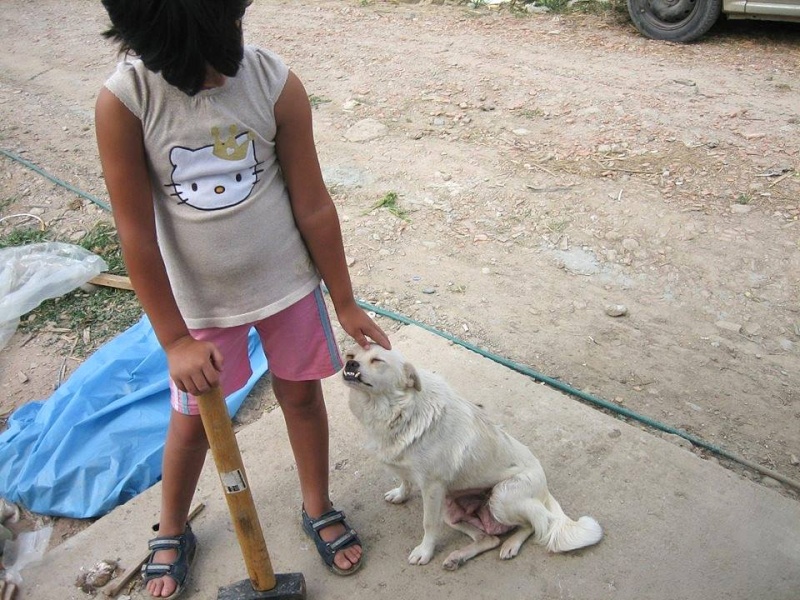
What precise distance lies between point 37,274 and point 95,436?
4.78ft

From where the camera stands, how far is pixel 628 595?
6.98ft

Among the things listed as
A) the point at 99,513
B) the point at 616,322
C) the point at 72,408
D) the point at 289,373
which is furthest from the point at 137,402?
Result: the point at 616,322

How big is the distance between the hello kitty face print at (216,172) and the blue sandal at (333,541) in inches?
44.7

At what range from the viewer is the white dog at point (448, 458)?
216 centimetres

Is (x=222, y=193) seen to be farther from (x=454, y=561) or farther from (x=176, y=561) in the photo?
(x=454, y=561)

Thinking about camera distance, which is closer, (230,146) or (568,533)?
(230,146)

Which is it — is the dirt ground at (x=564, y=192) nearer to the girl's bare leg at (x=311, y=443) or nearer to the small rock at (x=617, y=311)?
the small rock at (x=617, y=311)

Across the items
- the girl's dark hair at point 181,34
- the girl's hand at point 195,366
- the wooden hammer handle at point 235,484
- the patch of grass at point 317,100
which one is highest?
the girl's dark hair at point 181,34

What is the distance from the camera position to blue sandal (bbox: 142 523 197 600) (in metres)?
2.21

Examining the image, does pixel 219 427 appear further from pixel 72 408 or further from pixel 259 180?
pixel 72 408

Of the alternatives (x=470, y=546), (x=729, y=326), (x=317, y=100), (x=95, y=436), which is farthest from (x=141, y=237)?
(x=317, y=100)

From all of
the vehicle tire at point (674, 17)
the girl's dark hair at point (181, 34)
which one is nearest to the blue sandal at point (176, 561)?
the girl's dark hair at point (181, 34)

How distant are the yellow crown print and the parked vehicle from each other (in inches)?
256

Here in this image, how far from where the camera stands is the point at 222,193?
1.80 metres
